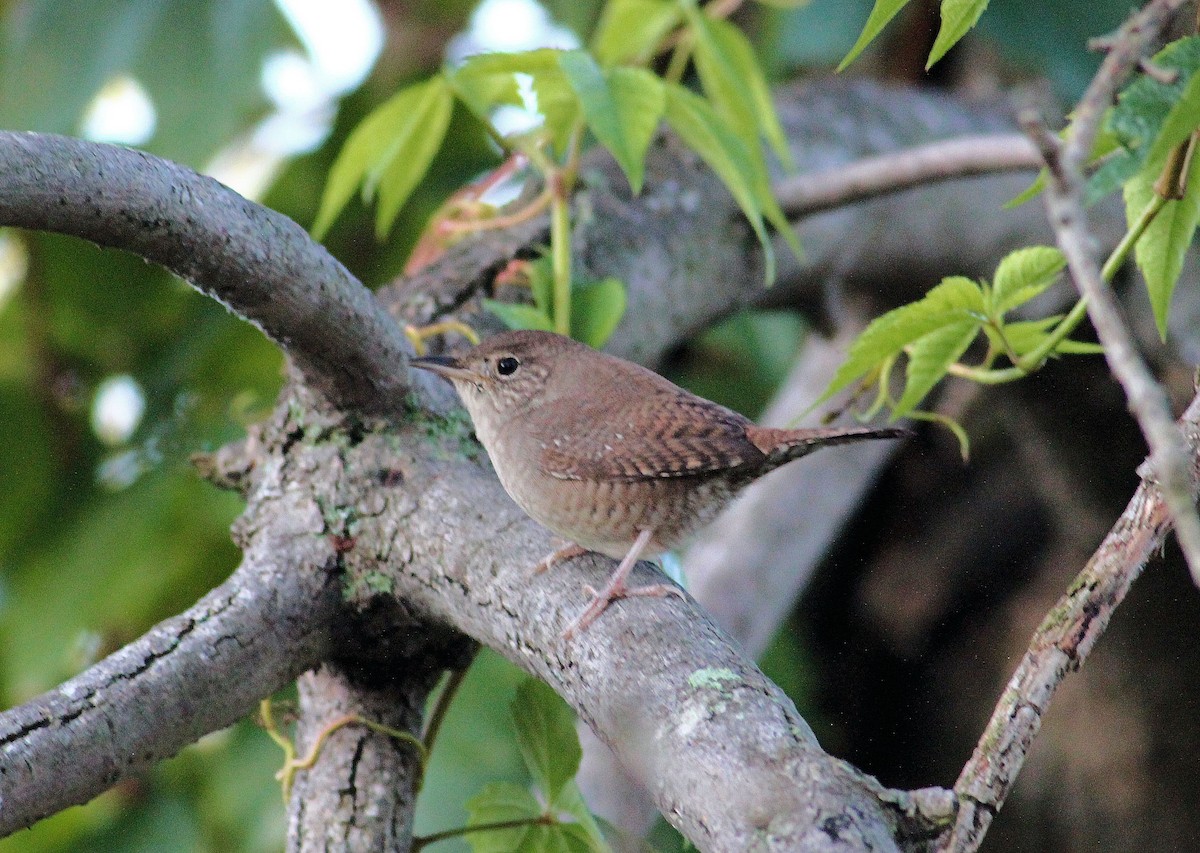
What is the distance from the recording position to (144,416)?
3.32 metres

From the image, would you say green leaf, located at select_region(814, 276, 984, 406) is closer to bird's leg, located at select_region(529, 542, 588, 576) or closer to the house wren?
the house wren

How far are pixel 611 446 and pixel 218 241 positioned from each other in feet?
2.68

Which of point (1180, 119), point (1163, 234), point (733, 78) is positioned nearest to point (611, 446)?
point (733, 78)

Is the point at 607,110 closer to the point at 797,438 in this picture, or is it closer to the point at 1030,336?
the point at 797,438

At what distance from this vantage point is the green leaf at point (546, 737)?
1.89m

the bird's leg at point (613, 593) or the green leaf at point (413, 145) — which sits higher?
the green leaf at point (413, 145)

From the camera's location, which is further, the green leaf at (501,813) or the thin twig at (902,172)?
the thin twig at (902,172)

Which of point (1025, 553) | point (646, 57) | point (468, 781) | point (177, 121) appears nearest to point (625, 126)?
point (646, 57)

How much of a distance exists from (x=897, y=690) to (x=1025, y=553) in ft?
1.90

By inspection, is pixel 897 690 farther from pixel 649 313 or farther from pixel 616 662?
pixel 616 662

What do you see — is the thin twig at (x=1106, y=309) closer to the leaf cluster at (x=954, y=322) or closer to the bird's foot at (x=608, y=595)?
the leaf cluster at (x=954, y=322)

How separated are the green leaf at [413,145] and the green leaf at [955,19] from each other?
137 centimetres

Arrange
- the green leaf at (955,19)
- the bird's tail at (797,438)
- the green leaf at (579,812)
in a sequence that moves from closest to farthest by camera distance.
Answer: the green leaf at (955,19) < the green leaf at (579,812) < the bird's tail at (797,438)

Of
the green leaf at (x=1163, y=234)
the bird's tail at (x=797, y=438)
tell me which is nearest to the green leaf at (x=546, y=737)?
the bird's tail at (x=797, y=438)
